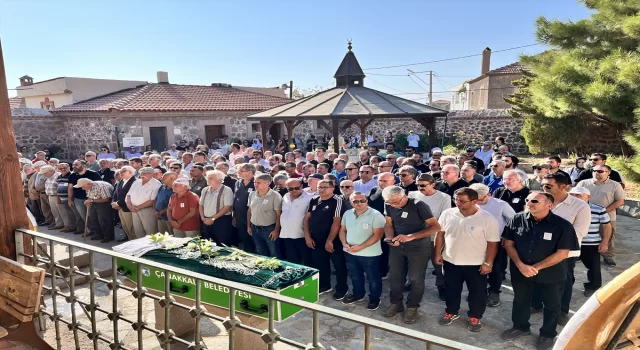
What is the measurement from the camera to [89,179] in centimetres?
784

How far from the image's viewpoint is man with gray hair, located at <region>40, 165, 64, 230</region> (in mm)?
8344

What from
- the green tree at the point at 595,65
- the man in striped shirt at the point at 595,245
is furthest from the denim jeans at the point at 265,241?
the green tree at the point at 595,65

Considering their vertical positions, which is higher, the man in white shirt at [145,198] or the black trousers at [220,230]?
the man in white shirt at [145,198]

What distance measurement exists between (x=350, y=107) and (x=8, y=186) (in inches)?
350

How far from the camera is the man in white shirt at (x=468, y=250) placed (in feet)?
14.1

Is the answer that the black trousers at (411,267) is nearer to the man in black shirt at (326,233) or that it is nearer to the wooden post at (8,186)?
the man in black shirt at (326,233)

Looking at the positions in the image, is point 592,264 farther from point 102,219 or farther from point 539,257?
point 102,219

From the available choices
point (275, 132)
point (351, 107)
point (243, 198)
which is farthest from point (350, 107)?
point (275, 132)

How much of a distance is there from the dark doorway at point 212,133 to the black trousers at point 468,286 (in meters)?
17.5

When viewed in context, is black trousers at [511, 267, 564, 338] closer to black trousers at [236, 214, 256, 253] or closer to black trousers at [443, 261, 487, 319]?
black trousers at [443, 261, 487, 319]

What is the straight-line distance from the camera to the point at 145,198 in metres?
6.89

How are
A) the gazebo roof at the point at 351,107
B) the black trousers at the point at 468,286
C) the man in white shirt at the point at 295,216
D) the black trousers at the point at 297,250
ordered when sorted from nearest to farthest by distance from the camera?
the black trousers at the point at 468,286
the man in white shirt at the point at 295,216
the black trousers at the point at 297,250
the gazebo roof at the point at 351,107

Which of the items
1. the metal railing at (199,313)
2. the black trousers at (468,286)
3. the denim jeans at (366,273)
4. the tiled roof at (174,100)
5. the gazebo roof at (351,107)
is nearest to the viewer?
the metal railing at (199,313)

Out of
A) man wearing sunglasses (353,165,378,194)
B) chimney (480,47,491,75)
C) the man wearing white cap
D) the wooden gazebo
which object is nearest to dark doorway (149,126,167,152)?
the wooden gazebo
